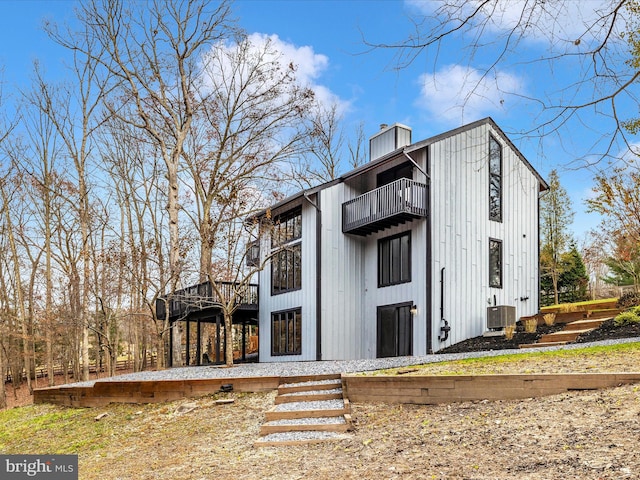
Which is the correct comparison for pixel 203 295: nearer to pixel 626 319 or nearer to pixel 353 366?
pixel 353 366

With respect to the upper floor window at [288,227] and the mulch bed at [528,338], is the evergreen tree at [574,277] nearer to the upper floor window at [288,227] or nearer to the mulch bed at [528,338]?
the mulch bed at [528,338]

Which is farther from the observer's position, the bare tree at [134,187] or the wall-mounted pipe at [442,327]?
the bare tree at [134,187]

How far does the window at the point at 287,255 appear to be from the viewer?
1967 cm

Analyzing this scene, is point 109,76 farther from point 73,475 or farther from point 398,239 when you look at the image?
point 73,475

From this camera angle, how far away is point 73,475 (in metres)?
Answer: 7.57

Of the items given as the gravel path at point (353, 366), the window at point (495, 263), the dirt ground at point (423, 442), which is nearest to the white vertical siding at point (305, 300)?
the gravel path at point (353, 366)

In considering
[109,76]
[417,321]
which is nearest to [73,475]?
[417,321]

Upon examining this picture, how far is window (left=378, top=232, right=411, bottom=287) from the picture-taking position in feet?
56.6

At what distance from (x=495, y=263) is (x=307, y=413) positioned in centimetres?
1104

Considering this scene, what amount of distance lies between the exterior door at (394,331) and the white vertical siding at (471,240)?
107 cm

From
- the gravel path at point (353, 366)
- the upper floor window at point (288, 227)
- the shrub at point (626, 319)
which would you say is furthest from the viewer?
the upper floor window at point (288, 227)

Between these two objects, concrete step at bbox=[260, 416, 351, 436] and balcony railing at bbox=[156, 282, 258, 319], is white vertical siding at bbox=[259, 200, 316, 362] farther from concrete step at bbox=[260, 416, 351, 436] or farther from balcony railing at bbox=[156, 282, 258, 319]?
concrete step at bbox=[260, 416, 351, 436]

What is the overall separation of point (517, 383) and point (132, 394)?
26.5ft

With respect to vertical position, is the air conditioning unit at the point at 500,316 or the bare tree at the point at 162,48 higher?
the bare tree at the point at 162,48
